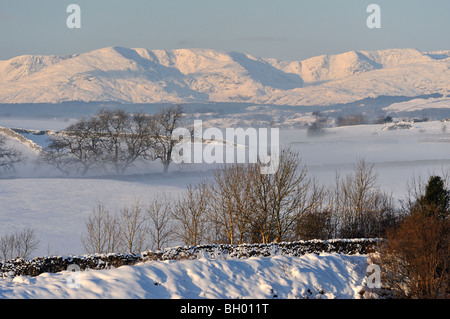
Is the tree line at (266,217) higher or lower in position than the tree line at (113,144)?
lower

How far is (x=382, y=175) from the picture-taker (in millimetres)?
62938

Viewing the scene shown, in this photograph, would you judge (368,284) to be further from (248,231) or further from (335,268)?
(248,231)

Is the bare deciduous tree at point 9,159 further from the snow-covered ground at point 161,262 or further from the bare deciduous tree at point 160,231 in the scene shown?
the bare deciduous tree at point 160,231

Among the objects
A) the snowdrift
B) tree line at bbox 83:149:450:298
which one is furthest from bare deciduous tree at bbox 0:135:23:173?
the snowdrift

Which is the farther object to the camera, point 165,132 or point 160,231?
point 165,132

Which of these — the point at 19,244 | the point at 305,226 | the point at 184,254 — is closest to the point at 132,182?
the point at 19,244

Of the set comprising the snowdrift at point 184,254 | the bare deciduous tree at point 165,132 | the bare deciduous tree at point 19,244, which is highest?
the bare deciduous tree at point 165,132

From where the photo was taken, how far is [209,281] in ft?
57.0

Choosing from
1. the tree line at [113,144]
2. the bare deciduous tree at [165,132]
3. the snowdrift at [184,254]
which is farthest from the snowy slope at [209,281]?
the tree line at [113,144]

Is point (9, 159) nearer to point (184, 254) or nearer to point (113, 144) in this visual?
point (113, 144)

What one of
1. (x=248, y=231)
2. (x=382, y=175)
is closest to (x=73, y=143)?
(x=382, y=175)

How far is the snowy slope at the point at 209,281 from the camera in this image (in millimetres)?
15773

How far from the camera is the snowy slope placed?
1577cm
